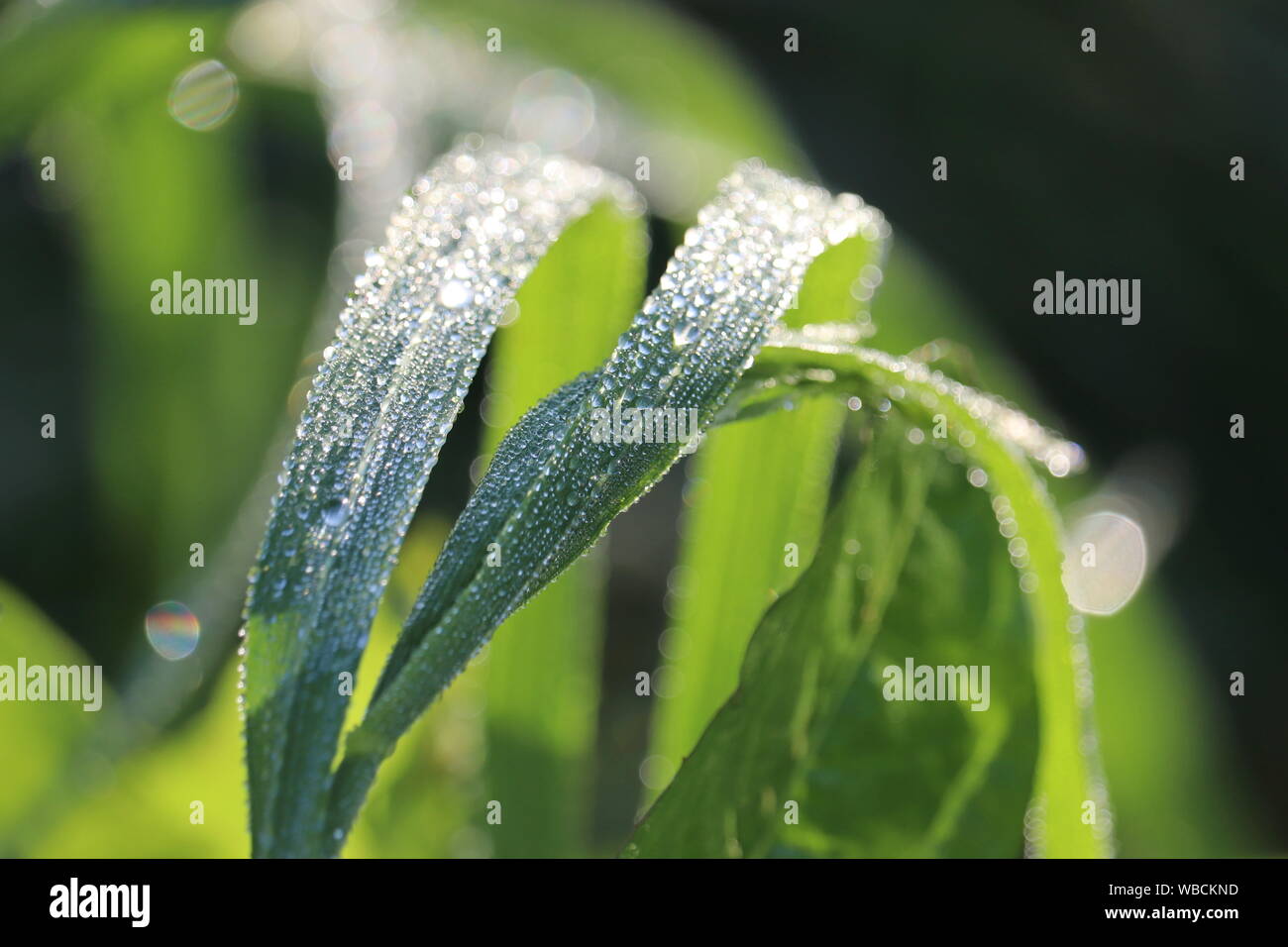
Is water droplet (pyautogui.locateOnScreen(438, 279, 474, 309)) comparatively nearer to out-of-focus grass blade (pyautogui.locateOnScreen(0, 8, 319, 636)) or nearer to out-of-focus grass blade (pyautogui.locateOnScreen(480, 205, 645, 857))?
out-of-focus grass blade (pyautogui.locateOnScreen(480, 205, 645, 857))

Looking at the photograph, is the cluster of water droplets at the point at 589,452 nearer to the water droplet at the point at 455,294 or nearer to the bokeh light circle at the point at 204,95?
the water droplet at the point at 455,294

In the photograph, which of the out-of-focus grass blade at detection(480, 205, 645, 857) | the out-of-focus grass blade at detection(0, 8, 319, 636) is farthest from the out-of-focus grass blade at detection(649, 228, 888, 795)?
the out-of-focus grass blade at detection(0, 8, 319, 636)

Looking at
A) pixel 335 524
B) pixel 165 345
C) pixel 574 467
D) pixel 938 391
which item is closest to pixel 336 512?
pixel 335 524

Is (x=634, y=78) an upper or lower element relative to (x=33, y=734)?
upper

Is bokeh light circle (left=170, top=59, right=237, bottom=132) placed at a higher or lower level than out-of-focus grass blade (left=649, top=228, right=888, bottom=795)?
higher

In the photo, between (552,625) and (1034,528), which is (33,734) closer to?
(552,625)
